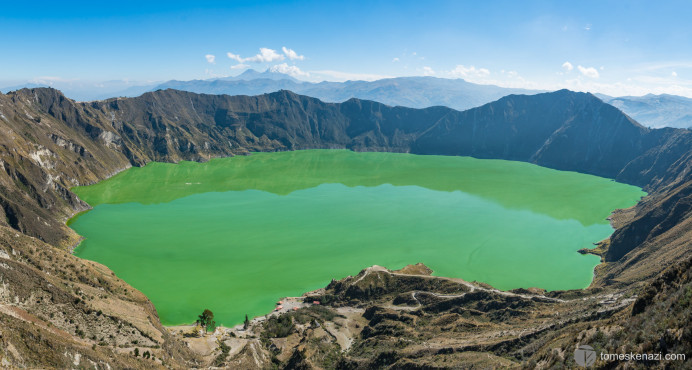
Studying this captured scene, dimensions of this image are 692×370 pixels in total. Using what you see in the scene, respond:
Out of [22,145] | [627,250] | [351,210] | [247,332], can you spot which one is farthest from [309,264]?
[22,145]

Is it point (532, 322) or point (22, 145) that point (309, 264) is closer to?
point (532, 322)

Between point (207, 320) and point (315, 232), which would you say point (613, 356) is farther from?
point (315, 232)

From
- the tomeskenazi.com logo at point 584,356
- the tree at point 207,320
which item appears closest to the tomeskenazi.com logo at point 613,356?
the tomeskenazi.com logo at point 584,356

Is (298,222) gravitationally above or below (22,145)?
below

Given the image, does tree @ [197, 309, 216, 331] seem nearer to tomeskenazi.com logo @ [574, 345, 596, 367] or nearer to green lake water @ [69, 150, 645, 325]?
green lake water @ [69, 150, 645, 325]

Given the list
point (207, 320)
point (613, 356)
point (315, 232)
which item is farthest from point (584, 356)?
point (315, 232)

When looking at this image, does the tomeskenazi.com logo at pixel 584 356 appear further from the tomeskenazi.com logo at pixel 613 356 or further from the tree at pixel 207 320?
the tree at pixel 207 320
